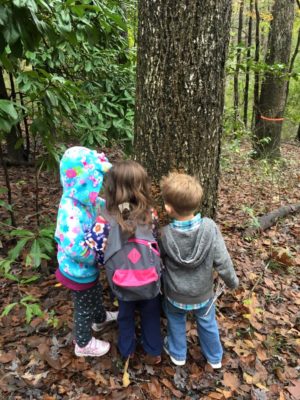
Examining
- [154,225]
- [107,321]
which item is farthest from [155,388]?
[154,225]

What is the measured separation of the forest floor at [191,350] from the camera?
7.95ft

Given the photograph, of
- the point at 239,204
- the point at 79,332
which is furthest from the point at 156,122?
the point at 239,204

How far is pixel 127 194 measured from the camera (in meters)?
2.10

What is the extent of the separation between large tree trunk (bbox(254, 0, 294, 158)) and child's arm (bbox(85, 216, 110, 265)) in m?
5.86

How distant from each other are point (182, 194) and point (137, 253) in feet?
1.62

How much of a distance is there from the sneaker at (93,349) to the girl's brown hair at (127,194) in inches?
44.1

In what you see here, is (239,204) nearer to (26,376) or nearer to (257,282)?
(257,282)

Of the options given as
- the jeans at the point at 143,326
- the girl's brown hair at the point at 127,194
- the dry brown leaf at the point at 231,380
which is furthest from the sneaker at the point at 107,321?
the girl's brown hair at the point at 127,194

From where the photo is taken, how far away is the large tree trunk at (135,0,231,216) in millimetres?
2240

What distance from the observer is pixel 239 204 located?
5.12 meters

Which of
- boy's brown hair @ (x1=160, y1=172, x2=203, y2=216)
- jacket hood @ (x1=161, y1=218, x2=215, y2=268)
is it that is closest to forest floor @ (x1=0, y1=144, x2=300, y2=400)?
jacket hood @ (x1=161, y1=218, x2=215, y2=268)

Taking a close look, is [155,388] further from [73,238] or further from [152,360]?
[73,238]

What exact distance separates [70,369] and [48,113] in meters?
2.10

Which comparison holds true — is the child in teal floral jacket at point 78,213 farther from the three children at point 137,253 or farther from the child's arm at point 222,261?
the child's arm at point 222,261
